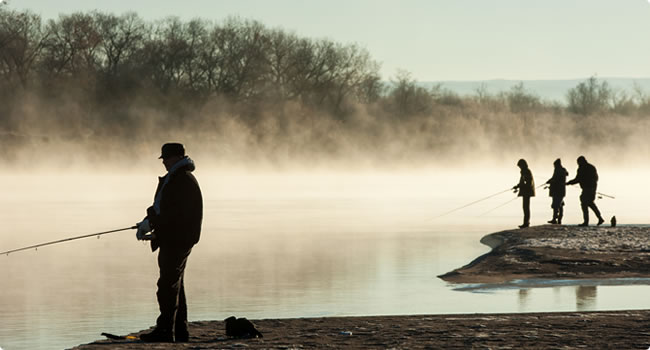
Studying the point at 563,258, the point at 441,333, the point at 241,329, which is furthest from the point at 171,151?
the point at 563,258

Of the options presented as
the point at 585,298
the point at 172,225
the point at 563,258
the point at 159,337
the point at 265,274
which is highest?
the point at 172,225

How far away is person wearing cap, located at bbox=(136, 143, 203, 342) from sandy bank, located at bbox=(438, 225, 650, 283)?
648 cm

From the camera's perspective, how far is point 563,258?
16594mm

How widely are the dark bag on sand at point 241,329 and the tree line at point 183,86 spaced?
76.7 metres

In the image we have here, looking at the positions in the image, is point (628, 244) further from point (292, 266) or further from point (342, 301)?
point (342, 301)

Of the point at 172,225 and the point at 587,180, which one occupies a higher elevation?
the point at 587,180

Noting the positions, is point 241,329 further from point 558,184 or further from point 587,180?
point 558,184

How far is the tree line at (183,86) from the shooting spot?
3408 inches

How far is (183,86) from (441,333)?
8364 centimetres

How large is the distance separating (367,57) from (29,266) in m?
78.1

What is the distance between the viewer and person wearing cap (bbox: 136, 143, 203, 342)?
903 cm

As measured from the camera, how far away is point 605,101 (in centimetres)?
12775

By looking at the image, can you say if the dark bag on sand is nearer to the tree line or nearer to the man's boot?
the man's boot

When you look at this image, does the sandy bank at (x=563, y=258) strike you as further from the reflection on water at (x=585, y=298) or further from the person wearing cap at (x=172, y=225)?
the person wearing cap at (x=172, y=225)
